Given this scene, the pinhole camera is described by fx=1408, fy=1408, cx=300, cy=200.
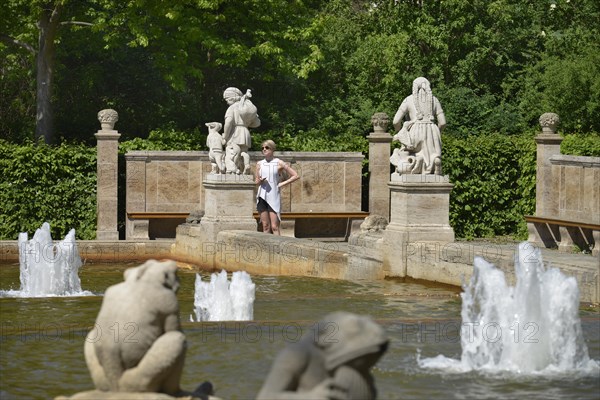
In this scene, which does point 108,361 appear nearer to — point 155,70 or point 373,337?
point 373,337

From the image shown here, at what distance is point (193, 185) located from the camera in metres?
25.2

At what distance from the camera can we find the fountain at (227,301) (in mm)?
15062

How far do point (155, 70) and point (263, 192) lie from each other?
41.5ft

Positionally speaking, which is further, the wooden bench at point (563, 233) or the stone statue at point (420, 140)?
the wooden bench at point (563, 233)

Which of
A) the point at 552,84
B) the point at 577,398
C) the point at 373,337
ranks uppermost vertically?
the point at 552,84

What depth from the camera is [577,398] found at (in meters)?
10.2

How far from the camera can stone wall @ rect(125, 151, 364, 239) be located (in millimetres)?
24797

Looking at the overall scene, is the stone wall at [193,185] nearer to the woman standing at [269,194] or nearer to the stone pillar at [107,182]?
the stone pillar at [107,182]

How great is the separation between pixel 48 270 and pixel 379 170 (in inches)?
368

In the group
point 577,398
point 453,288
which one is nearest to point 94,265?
point 453,288

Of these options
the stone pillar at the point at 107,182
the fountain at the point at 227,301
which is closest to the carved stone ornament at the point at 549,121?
the stone pillar at the point at 107,182

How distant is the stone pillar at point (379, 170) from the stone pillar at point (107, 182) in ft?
16.2

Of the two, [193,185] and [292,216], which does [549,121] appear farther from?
[193,185]

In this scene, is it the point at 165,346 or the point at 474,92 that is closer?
the point at 165,346
